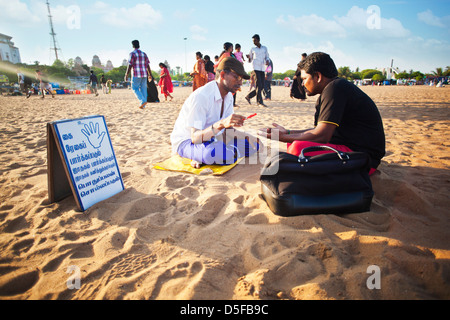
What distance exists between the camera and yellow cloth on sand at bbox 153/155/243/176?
2.77m

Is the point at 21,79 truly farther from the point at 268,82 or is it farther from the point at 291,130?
the point at 291,130

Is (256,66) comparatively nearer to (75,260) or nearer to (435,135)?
(435,135)

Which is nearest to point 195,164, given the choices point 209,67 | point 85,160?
point 85,160

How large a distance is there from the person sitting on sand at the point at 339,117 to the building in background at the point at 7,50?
91255 mm

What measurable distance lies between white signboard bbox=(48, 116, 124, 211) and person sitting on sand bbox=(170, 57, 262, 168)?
964 millimetres

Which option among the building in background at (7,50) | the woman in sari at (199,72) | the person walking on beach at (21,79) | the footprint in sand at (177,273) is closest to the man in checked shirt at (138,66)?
the woman in sari at (199,72)

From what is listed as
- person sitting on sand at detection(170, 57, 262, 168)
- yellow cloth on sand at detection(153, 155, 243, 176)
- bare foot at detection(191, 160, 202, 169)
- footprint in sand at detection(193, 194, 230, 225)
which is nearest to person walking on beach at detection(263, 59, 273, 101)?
person sitting on sand at detection(170, 57, 262, 168)

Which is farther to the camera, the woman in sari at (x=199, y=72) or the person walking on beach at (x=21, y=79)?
the person walking on beach at (x=21, y=79)

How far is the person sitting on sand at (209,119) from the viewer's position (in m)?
2.76

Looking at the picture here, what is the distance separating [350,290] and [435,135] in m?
4.46

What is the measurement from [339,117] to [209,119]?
1.60m

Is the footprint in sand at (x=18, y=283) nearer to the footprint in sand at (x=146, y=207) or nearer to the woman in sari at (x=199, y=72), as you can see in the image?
the footprint in sand at (x=146, y=207)
